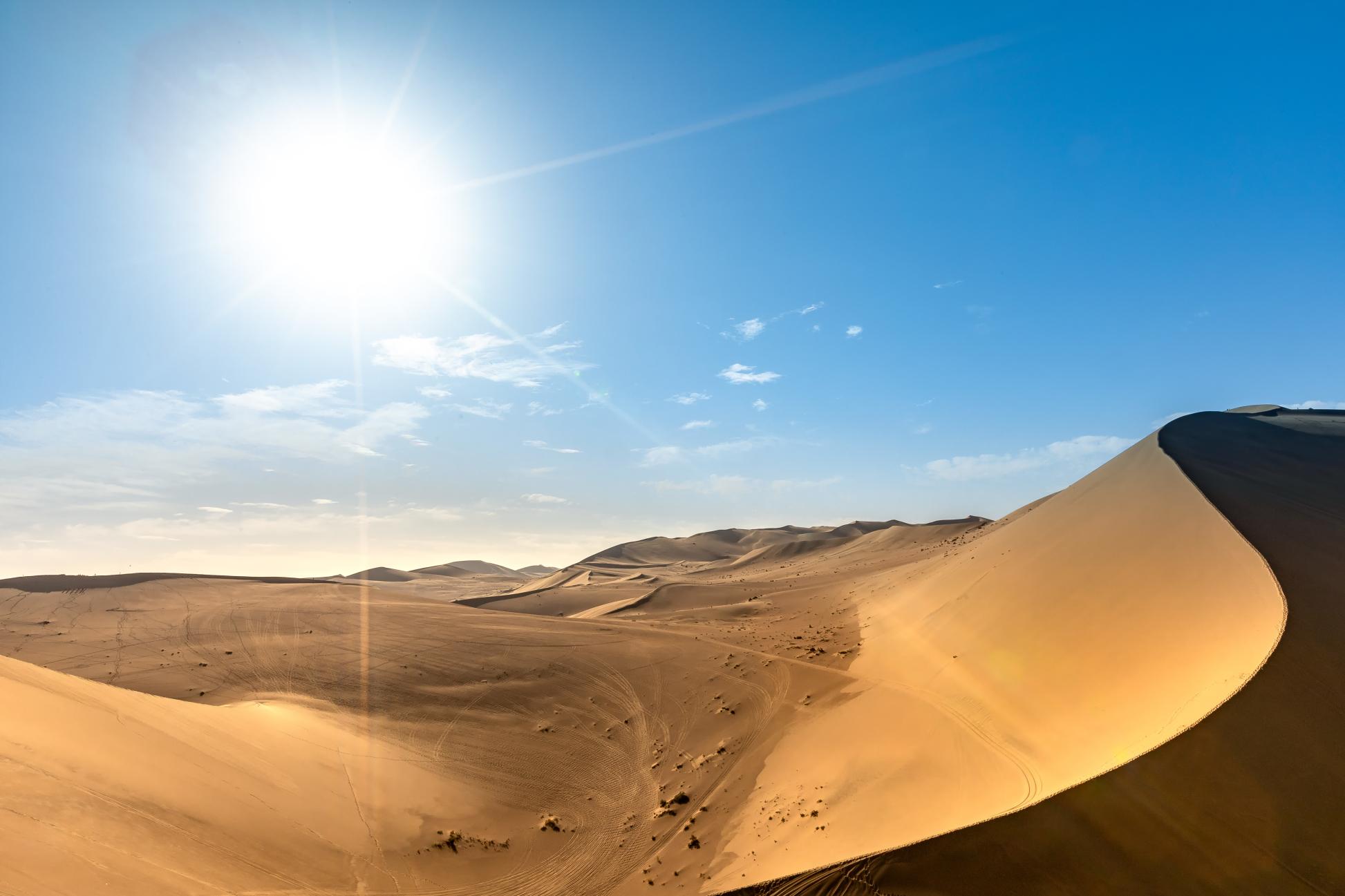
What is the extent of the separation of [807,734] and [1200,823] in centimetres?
859

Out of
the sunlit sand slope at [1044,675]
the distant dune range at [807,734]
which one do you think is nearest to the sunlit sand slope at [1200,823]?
the distant dune range at [807,734]

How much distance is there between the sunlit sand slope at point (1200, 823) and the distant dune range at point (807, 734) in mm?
24

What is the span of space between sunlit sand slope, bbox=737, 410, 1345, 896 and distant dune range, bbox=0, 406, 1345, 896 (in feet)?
0.08

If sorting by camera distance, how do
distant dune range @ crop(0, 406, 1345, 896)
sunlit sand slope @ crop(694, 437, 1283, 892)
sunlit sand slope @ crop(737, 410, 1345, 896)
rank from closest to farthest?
1. sunlit sand slope @ crop(737, 410, 1345, 896)
2. distant dune range @ crop(0, 406, 1345, 896)
3. sunlit sand slope @ crop(694, 437, 1283, 892)

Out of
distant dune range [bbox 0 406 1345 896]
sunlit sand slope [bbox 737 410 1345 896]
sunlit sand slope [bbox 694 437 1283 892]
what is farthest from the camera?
sunlit sand slope [bbox 694 437 1283 892]

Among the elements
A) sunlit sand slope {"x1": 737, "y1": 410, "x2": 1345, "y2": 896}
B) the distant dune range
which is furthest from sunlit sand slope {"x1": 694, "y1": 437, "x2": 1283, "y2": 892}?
sunlit sand slope {"x1": 737, "y1": 410, "x2": 1345, "y2": 896}

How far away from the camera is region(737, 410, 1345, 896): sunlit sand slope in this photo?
5.88 metres

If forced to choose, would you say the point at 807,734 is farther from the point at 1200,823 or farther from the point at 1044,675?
the point at 1200,823

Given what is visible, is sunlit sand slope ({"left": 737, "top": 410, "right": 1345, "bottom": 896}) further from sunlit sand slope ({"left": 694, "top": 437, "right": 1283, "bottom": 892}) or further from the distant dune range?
sunlit sand slope ({"left": 694, "top": 437, "right": 1283, "bottom": 892})

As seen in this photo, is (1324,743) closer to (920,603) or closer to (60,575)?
(920,603)

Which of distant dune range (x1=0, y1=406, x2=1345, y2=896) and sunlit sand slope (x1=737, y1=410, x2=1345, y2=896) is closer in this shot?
sunlit sand slope (x1=737, y1=410, x2=1345, y2=896)

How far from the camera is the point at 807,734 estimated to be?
13891mm

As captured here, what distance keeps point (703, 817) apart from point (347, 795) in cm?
647

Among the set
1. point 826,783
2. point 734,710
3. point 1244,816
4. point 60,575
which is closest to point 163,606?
point 60,575
